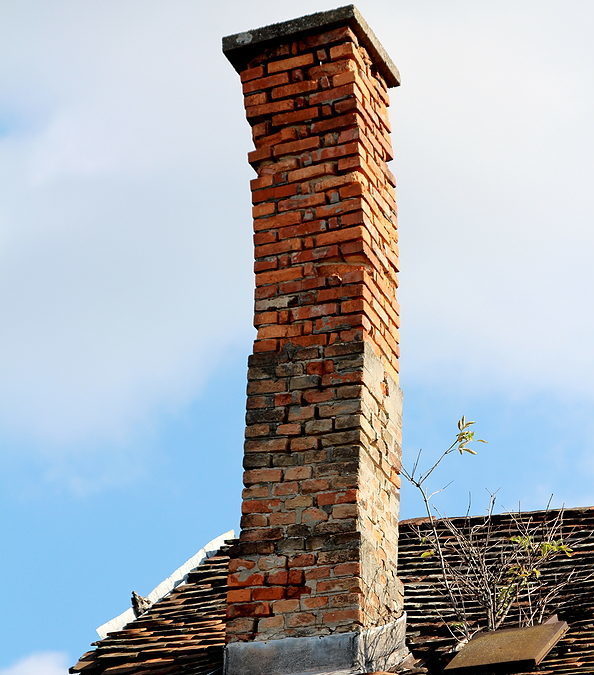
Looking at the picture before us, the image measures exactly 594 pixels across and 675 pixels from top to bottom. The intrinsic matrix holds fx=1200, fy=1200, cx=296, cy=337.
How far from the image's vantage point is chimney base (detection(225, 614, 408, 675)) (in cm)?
572

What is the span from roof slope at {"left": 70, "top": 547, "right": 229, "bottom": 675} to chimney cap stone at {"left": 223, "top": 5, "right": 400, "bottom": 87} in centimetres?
337

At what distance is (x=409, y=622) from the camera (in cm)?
677

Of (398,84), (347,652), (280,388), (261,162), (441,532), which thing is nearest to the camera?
(347,652)

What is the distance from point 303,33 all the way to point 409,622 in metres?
3.46

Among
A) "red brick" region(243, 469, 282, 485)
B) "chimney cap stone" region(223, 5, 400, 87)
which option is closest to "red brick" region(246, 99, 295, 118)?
"chimney cap stone" region(223, 5, 400, 87)

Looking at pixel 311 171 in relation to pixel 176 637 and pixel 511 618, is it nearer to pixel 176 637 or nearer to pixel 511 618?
pixel 511 618

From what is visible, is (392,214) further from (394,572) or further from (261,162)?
(394,572)

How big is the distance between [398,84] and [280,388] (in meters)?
2.31

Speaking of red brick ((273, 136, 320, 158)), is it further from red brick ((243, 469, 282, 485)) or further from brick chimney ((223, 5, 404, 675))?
red brick ((243, 469, 282, 485))

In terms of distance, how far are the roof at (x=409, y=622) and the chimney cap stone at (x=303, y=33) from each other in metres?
2.91

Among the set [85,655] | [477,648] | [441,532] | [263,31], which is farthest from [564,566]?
[263,31]

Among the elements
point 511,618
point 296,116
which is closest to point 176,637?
point 511,618

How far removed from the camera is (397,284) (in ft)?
22.9

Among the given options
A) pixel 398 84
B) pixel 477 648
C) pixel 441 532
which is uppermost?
pixel 398 84
